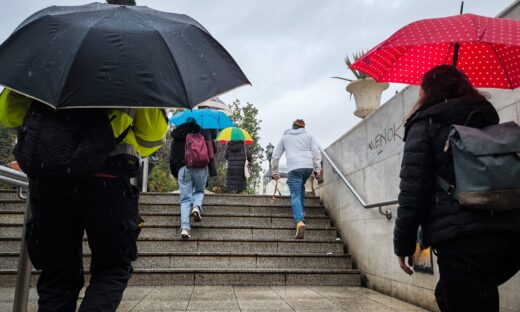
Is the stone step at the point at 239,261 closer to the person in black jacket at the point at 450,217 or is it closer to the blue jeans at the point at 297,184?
the blue jeans at the point at 297,184

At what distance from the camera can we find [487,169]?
1.68 meters

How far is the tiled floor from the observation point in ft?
13.0

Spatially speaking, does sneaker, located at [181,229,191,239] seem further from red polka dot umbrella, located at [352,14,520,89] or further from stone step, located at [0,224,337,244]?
red polka dot umbrella, located at [352,14,520,89]

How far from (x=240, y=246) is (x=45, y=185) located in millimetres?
A: 4554

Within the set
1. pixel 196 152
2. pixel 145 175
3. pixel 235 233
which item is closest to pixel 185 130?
pixel 196 152

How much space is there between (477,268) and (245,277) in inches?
159

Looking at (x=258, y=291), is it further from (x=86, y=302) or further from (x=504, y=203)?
(x=504, y=203)

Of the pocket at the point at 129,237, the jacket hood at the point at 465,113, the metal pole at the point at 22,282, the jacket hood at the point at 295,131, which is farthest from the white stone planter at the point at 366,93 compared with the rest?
the pocket at the point at 129,237

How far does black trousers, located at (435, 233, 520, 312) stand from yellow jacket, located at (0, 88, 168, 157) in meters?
1.48

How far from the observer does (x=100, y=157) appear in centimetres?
177

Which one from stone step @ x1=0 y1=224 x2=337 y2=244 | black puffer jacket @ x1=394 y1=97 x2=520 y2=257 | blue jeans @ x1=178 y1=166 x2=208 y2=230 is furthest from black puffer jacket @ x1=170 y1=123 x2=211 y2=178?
black puffer jacket @ x1=394 y1=97 x2=520 y2=257

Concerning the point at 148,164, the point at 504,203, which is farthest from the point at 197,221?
the point at 504,203

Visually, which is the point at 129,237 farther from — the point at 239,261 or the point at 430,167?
the point at 239,261

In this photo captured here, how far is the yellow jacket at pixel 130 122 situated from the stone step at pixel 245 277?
11.2ft
